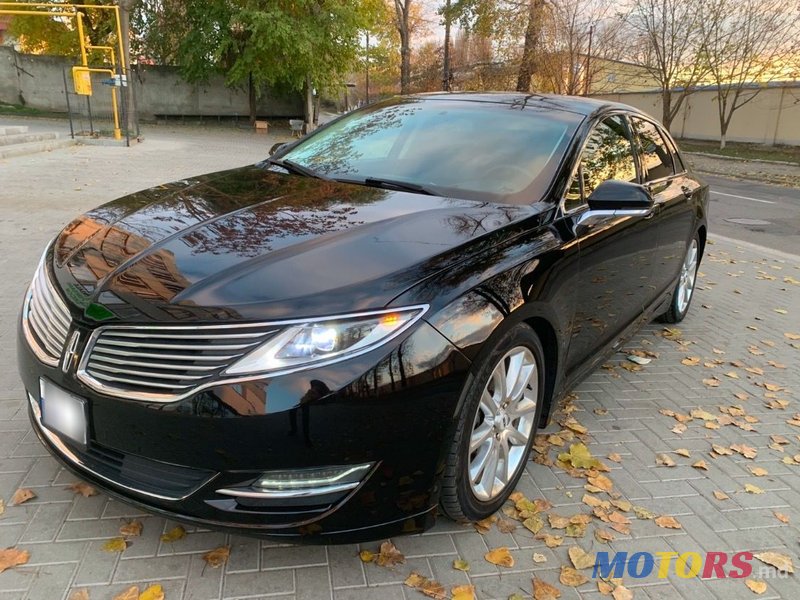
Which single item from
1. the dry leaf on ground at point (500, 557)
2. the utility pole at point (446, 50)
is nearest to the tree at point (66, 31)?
the utility pole at point (446, 50)

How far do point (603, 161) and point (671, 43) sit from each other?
26608mm

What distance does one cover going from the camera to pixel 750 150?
26.2 meters

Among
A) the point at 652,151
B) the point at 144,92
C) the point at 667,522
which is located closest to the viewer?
the point at 667,522

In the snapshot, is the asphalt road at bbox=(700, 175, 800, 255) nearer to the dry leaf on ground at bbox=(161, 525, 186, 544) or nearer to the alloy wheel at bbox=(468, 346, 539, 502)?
the alloy wheel at bbox=(468, 346, 539, 502)

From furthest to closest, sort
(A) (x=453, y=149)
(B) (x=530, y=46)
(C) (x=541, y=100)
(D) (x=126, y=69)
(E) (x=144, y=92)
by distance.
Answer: (B) (x=530, y=46)
(E) (x=144, y=92)
(D) (x=126, y=69)
(C) (x=541, y=100)
(A) (x=453, y=149)

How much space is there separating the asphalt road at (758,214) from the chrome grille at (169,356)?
657cm

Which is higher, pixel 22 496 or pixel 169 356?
pixel 169 356

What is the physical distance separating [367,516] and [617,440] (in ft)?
6.07

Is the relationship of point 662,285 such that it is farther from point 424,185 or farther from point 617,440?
point 424,185

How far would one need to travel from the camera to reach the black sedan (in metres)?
1.91

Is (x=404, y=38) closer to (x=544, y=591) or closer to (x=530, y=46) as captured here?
(x=530, y=46)

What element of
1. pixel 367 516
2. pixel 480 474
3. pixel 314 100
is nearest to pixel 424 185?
pixel 480 474

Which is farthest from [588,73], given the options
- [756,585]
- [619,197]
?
[756,585]

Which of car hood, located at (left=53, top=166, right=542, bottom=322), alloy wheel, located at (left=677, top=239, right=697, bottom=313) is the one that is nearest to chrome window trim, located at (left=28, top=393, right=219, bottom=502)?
car hood, located at (left=53, top=166, right=542, bottom=322)
